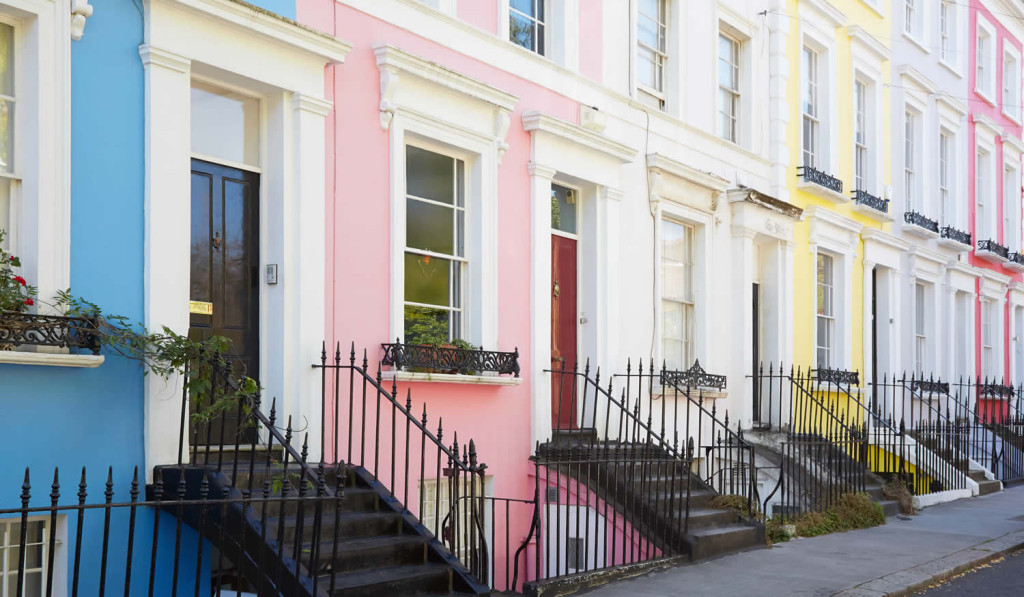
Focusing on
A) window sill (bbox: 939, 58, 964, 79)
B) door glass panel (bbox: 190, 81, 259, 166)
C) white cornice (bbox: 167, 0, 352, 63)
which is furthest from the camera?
window sill (bbox: 939, 58, 964, 79)

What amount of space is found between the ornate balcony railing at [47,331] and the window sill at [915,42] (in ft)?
51.9

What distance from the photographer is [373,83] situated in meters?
8.97

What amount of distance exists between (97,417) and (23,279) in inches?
38.0

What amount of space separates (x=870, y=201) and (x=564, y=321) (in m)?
7.70

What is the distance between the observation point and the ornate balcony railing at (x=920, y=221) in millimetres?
18281

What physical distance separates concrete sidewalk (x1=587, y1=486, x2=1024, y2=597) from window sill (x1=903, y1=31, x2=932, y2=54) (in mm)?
8865

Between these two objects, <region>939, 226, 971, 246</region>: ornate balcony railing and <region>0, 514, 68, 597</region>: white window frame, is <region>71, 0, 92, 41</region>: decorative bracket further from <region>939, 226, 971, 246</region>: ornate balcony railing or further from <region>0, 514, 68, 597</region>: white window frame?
<region>939, 226, 971, 246</region>: ornate balcony railing

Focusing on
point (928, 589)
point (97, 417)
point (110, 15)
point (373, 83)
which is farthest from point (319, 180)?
point (928, 589)

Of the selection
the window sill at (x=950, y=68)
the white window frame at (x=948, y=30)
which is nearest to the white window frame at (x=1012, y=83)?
the window sill at (x=950, y=68)

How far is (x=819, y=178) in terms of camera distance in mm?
15406

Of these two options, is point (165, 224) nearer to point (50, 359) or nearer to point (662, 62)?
point (50, 359)

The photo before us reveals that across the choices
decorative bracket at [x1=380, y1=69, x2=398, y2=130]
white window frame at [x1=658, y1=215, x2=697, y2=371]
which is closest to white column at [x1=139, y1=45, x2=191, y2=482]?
decorative bracket at [x1=380, y1=69, x2=398, y2=130]

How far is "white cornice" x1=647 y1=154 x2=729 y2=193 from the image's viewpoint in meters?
12.1

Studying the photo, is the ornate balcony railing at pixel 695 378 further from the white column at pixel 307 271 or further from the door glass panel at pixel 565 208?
the white column at pixel 307 271
